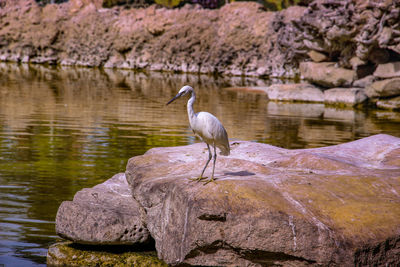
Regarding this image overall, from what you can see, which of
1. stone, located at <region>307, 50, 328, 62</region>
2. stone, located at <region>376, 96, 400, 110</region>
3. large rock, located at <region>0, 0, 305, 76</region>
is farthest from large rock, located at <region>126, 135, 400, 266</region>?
large rock, located at <region>0, 0, 305, 76</region>

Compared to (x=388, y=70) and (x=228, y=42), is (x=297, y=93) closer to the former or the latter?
(x=388, y=70)

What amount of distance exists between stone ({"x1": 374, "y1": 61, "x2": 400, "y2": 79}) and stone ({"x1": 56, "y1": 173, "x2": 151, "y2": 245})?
50.1 feet

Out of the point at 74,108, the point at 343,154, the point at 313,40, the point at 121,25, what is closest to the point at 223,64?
the point at 121,25

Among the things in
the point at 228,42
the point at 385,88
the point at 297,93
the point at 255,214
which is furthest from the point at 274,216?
the point at 228,42

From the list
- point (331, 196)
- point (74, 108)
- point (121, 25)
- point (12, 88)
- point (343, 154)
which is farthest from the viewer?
point (121, 25)

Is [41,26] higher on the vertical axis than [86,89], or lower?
higher

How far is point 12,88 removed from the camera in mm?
21078

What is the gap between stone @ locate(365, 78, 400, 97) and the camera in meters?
18.2

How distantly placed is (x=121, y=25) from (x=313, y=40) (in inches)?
904

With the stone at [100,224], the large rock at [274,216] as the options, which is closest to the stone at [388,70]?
the large rock at [274,216]

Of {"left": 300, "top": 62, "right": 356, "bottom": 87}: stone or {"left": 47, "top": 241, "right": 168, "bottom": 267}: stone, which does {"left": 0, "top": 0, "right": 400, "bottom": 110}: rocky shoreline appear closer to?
{"left": 300, "top": 62, "right": 356, "bottom": 87}: stone

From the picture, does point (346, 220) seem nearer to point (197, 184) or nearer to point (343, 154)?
point (197, 184)

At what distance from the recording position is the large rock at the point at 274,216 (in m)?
4.32

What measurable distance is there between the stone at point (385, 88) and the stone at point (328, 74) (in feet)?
3.66
